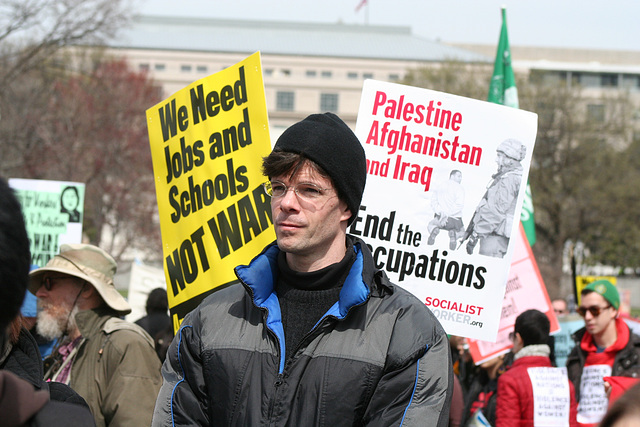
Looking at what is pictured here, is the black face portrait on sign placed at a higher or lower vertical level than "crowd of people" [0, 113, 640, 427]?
higher

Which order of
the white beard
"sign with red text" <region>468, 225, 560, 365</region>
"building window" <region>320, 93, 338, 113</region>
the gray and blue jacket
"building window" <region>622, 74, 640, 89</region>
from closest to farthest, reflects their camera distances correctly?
the gray and blue jacket < the white beard < "sign with red text" <region>468, 225, 560, 365</region> < "building window" <region>320, 93, 338, 113</region> < "building window" <region>622, 74, 640, 89</region>

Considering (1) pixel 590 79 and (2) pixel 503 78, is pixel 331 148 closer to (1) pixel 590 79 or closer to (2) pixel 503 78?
(2) pixel 503 78

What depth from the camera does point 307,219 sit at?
274 centimetres

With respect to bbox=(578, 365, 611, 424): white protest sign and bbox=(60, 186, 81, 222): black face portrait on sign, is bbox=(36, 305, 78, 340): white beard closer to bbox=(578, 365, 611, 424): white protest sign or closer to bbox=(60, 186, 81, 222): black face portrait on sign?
bbox=(60, 186, 81, 222): black face portrait on sign

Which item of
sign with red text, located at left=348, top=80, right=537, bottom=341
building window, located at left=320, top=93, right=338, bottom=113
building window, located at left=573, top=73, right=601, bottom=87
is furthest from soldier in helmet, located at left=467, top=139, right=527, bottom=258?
building window, located at left=573, top=73, right=601, bottom=87

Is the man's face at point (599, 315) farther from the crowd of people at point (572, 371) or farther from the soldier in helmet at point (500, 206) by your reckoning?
the soldier in helmet at point (500, 206)

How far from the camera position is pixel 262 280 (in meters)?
2.69

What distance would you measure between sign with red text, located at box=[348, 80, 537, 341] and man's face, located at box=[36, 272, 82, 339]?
151cm

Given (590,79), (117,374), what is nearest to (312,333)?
(117,374)

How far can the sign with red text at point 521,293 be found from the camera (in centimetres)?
589

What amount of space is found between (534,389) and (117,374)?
2.58 metres

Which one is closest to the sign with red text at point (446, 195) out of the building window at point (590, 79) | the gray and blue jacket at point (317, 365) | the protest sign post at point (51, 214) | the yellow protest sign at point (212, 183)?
the yellow protest sign at point (212, 183)

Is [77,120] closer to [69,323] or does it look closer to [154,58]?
[69,323]

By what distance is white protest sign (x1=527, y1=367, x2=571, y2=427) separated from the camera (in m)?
5.05
